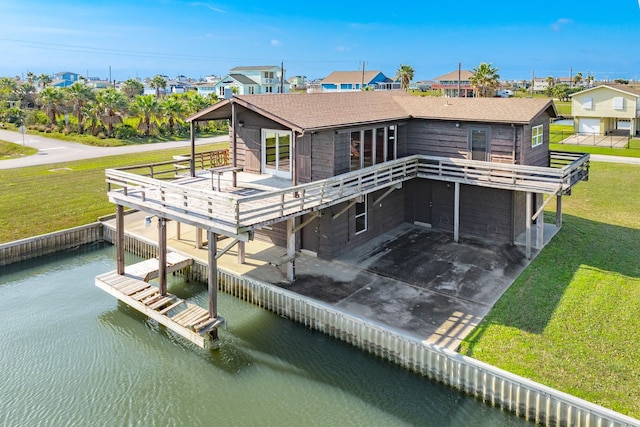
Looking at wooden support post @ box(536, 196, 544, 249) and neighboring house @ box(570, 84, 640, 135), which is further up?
neighboring house @ box(570, 84, 640, 135)

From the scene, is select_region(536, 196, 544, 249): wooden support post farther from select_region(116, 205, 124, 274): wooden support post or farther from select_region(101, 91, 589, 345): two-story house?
select_region(116, 205, 124, 274): wooden support post

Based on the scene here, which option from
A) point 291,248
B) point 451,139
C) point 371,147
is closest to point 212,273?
point 291,248

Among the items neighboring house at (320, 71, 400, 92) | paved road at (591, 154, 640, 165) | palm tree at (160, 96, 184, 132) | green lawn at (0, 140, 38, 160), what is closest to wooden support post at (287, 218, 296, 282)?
green lawn at (0, 140, 38, 160)

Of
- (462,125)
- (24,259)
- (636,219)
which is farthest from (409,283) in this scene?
(24,259)

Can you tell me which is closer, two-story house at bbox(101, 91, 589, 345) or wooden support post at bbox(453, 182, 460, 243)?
two-story house at bbox(101, 91, 589, 345)

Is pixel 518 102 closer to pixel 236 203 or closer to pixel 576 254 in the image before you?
pixel 576 254

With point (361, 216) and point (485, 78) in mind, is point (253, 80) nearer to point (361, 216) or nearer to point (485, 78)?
point (485, 78)
